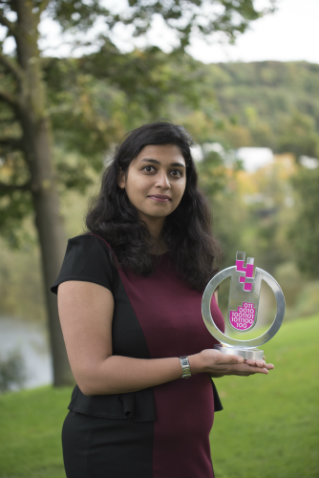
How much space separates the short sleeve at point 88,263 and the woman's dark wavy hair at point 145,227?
5cm

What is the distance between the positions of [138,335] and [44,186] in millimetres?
5011

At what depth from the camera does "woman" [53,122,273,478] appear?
174cm

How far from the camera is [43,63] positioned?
22.0 ft

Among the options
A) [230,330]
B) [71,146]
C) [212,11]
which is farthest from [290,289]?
[230,330]

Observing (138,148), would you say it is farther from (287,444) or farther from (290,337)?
(290,337)

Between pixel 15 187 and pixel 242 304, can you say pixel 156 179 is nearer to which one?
pixel 242 304

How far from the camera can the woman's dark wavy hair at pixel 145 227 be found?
1.92 metres

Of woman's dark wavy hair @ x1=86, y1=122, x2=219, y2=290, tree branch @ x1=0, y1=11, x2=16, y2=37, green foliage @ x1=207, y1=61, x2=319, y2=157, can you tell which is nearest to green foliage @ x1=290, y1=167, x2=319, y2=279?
green foliage @ x1=207, y1=61, x2=319, y2=157

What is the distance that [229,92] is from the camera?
2892 cm

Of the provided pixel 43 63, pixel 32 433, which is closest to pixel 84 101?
pixel 43 63

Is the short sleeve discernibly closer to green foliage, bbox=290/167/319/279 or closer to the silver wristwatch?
the silver wristwatch

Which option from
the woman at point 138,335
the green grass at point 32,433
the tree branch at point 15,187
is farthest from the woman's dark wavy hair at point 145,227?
the tree branch at point 15,187

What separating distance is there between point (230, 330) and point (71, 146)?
7062mm

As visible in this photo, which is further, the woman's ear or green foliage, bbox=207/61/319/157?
green foliage, bbox=207/61/319/157
